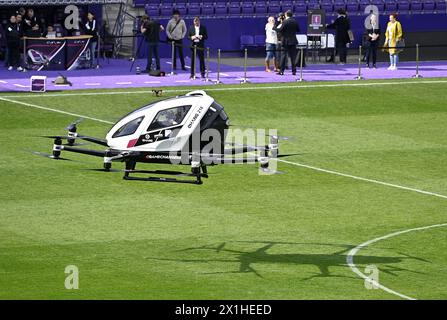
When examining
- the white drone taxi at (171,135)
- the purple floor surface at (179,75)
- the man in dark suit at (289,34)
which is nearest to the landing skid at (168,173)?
the white drone taxi at (171,135)

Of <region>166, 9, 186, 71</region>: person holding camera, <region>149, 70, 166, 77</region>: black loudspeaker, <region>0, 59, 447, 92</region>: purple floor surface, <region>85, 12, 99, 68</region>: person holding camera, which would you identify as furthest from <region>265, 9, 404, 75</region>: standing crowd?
<region>85, 12, 99, 68</region>: person holding camera

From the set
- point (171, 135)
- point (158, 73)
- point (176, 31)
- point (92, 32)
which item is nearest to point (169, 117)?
point (171, 135)

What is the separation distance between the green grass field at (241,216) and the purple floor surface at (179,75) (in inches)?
204

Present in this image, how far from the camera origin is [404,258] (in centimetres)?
3553

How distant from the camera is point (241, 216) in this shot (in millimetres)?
40344

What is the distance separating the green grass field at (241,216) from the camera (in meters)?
32.7

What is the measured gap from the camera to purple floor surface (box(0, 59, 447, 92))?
6481cm

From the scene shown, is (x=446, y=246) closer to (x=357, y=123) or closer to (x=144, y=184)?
(x=144, y=184)

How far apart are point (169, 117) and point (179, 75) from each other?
111 feet

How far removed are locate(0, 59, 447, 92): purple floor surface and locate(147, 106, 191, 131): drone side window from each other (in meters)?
29.5

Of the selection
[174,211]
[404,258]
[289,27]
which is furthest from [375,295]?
[289,27]

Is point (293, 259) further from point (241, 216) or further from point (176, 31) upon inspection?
point (176, 31)

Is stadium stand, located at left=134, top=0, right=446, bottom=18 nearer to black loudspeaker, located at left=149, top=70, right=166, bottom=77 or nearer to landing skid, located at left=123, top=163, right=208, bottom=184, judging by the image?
black loudspeaker, located at left=149, top=70, right=166, bottom=77

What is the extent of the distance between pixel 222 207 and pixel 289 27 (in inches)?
1069
